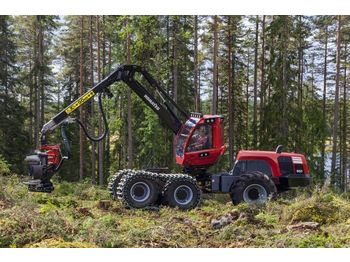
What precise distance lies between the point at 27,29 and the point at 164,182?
22685 millimetres

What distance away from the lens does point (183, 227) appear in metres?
9.16

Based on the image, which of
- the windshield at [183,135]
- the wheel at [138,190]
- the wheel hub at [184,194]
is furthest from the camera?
the windshield at [183,135]

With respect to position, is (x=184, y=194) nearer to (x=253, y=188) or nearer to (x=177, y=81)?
(x=253, y=188)

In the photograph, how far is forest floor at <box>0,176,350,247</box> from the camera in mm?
7798

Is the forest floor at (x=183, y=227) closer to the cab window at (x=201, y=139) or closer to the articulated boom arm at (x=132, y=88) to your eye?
the cab window at (x=201, y=139)

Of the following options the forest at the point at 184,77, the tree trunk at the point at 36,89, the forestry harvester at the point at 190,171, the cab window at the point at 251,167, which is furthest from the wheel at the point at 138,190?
the tree trunk at the point at 36,89

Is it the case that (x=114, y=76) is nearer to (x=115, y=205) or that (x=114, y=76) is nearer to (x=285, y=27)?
(x=115, y=205)

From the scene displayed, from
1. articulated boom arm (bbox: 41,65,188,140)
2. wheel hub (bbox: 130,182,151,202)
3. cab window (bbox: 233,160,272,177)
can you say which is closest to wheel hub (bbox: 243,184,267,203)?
cab window (bbox: 233,160,272,177)

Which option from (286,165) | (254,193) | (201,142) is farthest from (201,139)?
(286,165)

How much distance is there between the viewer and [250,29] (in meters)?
30.2

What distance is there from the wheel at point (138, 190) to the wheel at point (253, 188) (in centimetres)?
228

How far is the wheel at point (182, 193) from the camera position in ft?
39.8


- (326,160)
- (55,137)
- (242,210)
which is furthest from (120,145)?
(242,210)

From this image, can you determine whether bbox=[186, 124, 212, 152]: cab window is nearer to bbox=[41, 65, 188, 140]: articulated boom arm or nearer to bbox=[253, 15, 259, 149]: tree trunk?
bbox=[41, 65, 188, 140]: articulated boom arm
